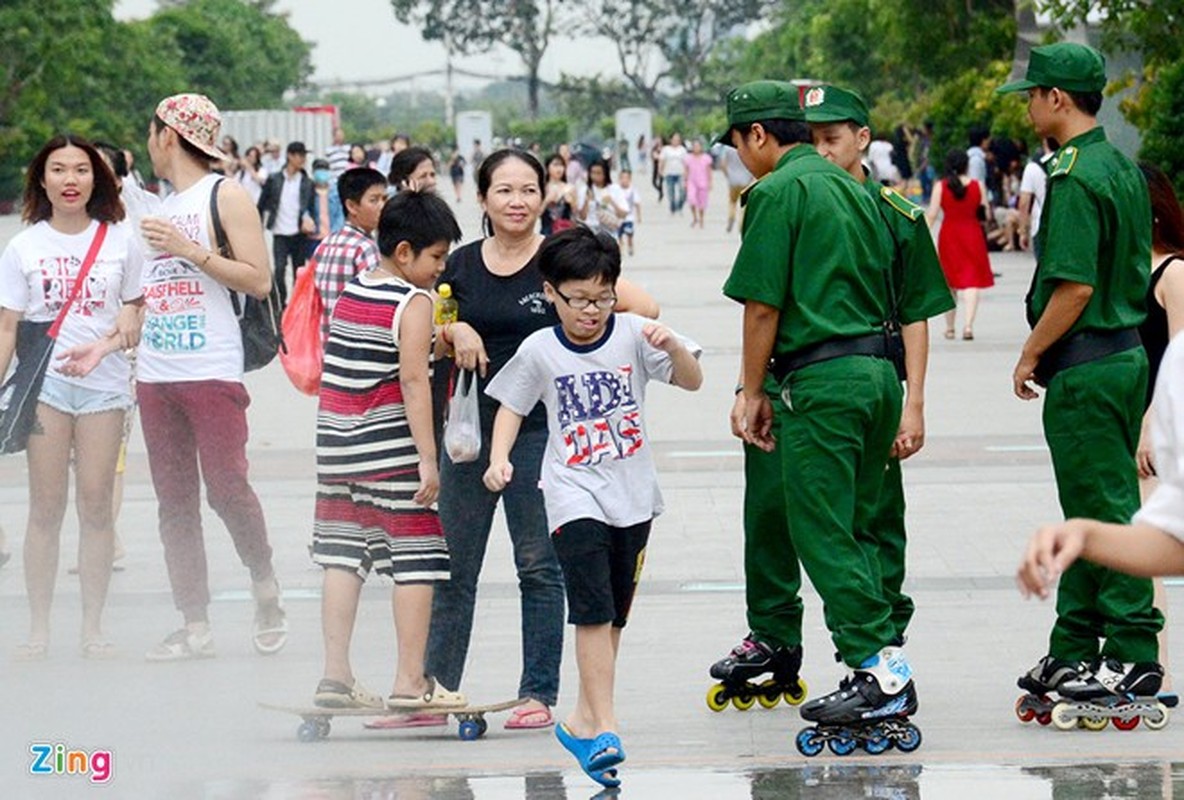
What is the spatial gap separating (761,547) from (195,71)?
254 feet

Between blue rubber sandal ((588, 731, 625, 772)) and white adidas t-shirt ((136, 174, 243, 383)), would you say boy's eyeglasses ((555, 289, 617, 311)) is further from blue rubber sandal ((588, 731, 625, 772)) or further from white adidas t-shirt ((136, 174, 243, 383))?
white adidas t-shirt ((136, 174, 243, 383))

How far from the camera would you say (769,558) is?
276 inches

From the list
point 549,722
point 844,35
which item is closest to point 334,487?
point 549,722

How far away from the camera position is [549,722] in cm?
687

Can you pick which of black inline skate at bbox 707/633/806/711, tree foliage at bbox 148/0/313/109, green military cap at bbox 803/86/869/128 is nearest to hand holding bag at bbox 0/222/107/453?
black inline skate at bbox 707/633/806/711

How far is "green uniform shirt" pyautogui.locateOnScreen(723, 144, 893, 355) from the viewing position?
6.35 m

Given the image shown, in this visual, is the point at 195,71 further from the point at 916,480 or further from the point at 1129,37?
the point at 916,480

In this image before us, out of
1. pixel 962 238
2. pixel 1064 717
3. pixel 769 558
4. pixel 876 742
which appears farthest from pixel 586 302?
pixel 962 238

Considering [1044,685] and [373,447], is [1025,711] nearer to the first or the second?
[1044,685]

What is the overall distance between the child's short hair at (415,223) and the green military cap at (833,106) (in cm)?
110

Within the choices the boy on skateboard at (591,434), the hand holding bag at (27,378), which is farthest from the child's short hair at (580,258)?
the hand holding bag at (27,378)

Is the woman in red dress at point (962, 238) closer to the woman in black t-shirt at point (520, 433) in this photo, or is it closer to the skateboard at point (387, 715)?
the woman in black t-shirt at point (520, 433)

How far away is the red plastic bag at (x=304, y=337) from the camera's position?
8.52 meters

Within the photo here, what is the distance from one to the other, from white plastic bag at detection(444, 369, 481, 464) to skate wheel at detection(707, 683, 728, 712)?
1022 mm
